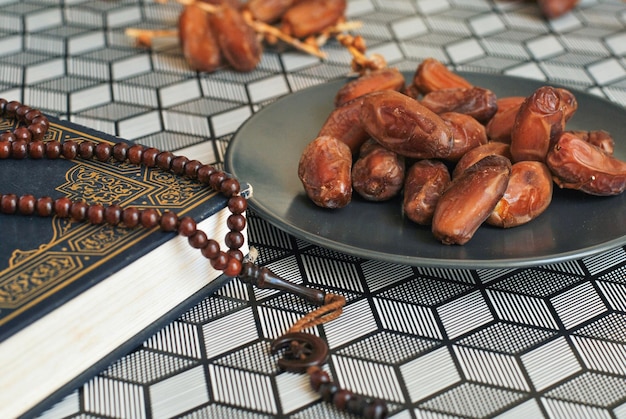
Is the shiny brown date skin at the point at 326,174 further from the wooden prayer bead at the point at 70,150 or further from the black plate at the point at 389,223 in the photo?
the wooden prayer bead at the point at 70,150

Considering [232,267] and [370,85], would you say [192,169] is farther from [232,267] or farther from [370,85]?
[370,85]

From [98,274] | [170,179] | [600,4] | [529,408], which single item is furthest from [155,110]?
[600,4]

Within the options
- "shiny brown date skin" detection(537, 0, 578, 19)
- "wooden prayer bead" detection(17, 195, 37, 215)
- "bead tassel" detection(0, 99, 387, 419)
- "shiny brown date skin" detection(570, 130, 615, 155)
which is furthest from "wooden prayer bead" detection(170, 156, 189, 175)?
"shiny brown date skin" detection(537, 0, 578, 19)

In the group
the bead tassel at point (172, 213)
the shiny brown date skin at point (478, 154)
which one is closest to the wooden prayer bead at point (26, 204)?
the bead tassel at point (172, 213)

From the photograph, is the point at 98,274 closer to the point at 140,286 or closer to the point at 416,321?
the point at 140,286

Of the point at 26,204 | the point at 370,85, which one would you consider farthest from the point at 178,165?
the point at 370,85

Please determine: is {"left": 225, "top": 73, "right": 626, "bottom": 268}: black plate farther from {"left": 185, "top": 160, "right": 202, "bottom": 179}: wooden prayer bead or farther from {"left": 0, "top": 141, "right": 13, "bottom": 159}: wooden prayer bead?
{"left": 0, "top": 141, "right": 13, "bottom": 159}: wooden prayer bead
